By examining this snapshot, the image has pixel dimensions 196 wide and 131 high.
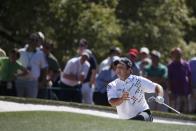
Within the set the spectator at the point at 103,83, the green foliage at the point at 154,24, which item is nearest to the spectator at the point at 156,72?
the spectator at the point at 103,83

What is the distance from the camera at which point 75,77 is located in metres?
19.7

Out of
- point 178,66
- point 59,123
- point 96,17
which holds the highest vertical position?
point 96,17

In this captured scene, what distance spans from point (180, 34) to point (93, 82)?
40.5 ft

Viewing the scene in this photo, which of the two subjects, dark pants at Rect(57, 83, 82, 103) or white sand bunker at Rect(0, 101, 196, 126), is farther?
dark pants at Rect(57, 83, 82, 103)

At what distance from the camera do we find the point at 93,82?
19.9m

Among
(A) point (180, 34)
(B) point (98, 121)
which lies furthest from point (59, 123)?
(A) point (180, 34)

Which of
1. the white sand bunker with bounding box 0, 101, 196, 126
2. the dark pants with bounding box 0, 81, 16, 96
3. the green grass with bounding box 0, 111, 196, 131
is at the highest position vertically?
the dark pants with bounding box 0, 81, 16, 96

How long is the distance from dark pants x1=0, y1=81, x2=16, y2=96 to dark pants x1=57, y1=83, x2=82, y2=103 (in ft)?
4.05

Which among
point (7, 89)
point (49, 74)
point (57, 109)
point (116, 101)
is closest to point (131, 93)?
point (116, 101)

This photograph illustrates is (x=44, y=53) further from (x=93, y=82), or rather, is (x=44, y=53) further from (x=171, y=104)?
(x=171, y=104)

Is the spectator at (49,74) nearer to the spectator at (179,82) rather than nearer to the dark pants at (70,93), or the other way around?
the dark pants at (70,93)

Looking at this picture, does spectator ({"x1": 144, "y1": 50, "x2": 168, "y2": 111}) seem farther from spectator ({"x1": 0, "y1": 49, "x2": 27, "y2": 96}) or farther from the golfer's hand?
the golfer's hand

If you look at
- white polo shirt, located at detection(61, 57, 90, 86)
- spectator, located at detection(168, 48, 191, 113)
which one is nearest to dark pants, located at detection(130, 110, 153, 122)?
white polo shirt, located at detection(61, 57, 90, 86)

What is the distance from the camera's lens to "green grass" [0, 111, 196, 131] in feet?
40.9
